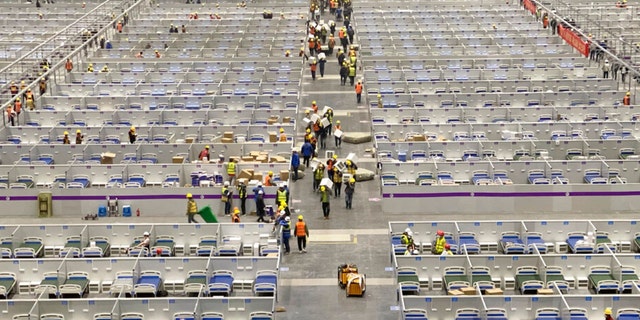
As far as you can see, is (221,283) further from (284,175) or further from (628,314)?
(284,175)

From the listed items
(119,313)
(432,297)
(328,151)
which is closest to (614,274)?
(432,297)

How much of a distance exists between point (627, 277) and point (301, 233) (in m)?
10.3

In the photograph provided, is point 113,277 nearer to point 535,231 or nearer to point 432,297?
point 432,297

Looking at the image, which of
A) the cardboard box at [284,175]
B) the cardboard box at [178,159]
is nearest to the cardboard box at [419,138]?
the cardboard box at [284,175]

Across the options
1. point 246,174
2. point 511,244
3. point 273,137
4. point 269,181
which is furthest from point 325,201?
point 511,244

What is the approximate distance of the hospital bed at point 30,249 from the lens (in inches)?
1433

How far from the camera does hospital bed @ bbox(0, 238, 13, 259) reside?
36.2 m

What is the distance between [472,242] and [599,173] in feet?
34.3

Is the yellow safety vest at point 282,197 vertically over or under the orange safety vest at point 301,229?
over

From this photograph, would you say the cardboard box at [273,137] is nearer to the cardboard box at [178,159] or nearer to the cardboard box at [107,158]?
the cardboard box at [178,159]

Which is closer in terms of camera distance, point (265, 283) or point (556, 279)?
point (265, 283)

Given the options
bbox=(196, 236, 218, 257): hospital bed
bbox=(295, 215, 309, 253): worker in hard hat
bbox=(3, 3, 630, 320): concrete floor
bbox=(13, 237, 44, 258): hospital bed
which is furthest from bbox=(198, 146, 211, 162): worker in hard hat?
bbox=(13, 237, 44, 258): hospital bed

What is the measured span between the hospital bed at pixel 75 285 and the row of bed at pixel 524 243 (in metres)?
9.02

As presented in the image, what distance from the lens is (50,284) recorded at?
33500 mm
